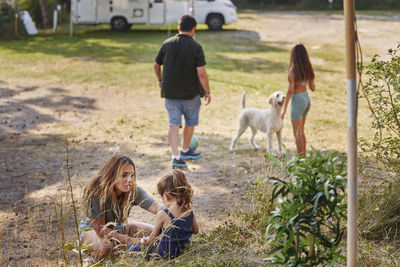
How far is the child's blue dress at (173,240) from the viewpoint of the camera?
4033mm

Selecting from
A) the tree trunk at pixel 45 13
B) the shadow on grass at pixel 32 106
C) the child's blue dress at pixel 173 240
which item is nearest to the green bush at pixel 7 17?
the tree trunk at pixel 45 13

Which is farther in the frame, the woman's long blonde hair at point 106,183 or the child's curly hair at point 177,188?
the woman's long blonde hair at point 106,183

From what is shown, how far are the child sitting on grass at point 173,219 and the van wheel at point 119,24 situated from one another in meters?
18.8

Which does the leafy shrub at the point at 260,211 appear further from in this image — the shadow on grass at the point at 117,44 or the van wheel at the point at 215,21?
the van wheel at the point at 215,21

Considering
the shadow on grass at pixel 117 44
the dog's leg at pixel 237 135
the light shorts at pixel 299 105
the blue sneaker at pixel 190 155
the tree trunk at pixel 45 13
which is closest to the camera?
the light shorts at pixel 299 105

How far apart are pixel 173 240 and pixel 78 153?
13.7 feet

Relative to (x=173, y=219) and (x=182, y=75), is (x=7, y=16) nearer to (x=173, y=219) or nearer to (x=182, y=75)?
(x=182, y=75)

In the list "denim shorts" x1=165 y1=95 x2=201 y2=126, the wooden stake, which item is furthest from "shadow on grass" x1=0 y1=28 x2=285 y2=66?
the wooden stake

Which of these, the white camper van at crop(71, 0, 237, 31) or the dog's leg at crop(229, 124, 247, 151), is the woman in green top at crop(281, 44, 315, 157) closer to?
the dog's leg at crop(229, 124, 247, 151)

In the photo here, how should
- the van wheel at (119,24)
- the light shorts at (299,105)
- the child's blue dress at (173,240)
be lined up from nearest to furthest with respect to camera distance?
the child's blue dress at (173,240) < the light shorts at (299,105) < the van wheel at (119,24)

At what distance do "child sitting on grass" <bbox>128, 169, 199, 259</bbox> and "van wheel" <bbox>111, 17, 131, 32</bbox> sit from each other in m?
18.8

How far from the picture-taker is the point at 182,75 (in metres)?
6.92

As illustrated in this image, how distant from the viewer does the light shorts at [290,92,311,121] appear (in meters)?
6.65

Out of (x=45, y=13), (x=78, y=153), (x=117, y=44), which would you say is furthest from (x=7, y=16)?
(x=78, y=153)
